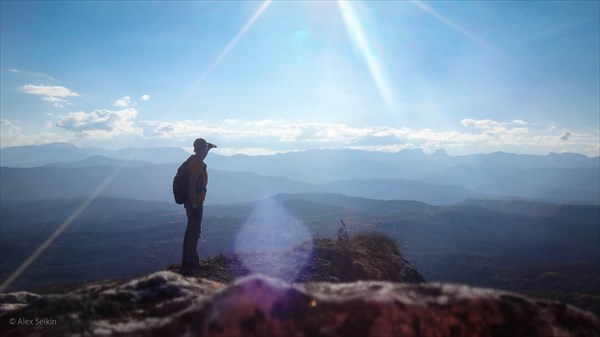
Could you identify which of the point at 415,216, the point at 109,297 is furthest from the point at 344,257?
the point at 415,216

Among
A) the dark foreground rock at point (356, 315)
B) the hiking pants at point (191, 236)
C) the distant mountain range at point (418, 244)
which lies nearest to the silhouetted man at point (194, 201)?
the hiking pants at point (191, 236)

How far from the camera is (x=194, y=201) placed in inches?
357

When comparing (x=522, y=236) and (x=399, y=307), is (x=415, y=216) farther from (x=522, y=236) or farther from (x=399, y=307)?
(x=399, y=307)

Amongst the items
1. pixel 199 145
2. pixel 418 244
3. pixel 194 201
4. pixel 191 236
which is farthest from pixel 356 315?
pixel 418 244

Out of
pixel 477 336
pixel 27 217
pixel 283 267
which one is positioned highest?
pixel 477 336

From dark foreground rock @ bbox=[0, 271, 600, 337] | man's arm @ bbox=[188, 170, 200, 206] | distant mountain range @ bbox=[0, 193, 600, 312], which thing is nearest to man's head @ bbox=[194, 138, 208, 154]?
man's arm @ bbox=[188, 170, 200, 206]

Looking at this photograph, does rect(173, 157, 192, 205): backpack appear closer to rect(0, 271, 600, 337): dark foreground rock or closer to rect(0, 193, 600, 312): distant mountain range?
rect(0, 271, 600, 337): dark foreground rock

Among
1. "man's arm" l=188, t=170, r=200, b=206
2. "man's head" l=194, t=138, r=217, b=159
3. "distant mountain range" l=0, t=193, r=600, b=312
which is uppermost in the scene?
"man's head" l=194, t=138, r=217, b=159

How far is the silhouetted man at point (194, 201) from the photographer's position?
29.9 feet

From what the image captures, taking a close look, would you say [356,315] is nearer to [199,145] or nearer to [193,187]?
[193,187]

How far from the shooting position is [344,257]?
11.0m

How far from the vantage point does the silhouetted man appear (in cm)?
913

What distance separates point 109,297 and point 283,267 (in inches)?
235

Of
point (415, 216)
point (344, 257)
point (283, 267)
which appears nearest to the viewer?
point (283, 267)
